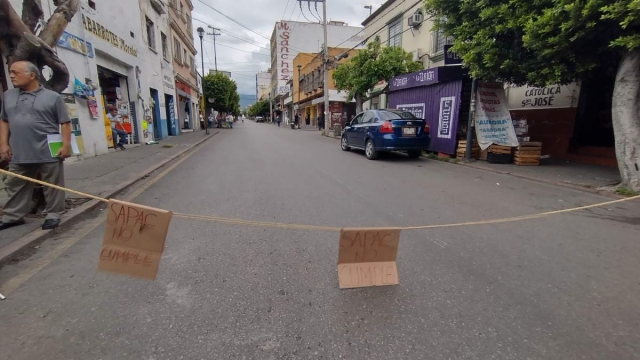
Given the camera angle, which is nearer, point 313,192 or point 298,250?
point 298,250

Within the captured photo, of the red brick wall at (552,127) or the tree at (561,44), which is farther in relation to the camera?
the red brick wall at (552,127)

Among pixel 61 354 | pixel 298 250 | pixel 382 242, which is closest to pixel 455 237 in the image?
pixel 382 242

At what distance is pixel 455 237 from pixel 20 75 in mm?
5279

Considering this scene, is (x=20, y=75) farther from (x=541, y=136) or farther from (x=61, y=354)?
(x=541, y=136)

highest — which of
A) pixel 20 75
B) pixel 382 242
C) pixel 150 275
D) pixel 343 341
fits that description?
pixel 20 75

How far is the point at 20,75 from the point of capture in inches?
139

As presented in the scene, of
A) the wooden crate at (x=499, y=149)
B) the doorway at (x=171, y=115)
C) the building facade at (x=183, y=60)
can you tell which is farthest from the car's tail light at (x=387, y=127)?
the building facade at (x=183, y=60)

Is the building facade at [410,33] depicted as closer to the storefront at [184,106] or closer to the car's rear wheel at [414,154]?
the car's rear wheel at [414,154]

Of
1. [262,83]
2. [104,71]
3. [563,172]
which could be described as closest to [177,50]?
[104,71]

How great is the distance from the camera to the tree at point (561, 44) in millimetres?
5480

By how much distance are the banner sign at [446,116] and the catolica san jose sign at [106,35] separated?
455 inches

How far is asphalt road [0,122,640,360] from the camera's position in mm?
2088

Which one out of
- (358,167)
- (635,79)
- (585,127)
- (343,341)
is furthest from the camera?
(585,127)

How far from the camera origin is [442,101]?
35.3ft
